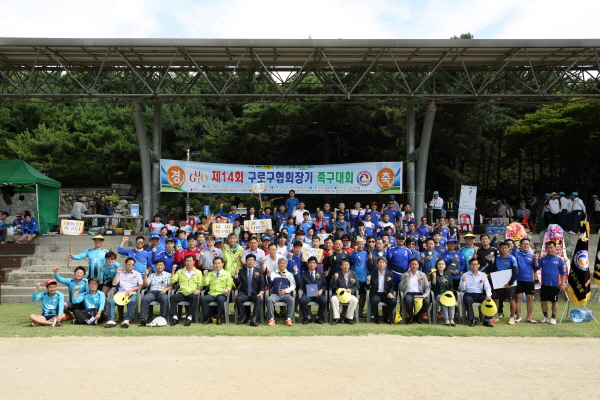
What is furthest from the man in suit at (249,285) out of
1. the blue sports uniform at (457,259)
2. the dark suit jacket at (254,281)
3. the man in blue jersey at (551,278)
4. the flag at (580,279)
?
the flag at (580,279)

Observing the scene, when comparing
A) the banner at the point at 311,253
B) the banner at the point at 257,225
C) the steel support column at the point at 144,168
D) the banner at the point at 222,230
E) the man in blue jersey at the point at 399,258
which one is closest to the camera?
the banner at the point at 311,253

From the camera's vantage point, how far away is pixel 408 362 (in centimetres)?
584

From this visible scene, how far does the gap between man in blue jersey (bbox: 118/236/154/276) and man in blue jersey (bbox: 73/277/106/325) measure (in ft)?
2.92

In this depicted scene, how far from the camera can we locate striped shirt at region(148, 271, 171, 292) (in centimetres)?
845

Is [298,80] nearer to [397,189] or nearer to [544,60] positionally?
[397,189]

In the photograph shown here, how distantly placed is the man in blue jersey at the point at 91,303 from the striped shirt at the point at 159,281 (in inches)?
30.2

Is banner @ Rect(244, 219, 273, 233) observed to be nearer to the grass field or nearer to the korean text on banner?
the korean text on banner

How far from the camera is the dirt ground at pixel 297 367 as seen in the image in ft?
15.5

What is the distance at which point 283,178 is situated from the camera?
15039 mm

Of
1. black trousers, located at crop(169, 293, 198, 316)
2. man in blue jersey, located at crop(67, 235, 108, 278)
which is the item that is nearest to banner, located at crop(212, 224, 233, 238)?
man in blue jersey, located at crop(67, 235, 108, 278)

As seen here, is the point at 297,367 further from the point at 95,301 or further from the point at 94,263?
the point at 94,263

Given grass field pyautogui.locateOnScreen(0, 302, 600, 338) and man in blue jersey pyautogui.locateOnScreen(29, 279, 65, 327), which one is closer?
grass field pyautogui.locateOnScreen(0, 302, 600, 338)

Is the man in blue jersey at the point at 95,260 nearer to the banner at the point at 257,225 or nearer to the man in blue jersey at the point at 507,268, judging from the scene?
the banner at the point at 257,225

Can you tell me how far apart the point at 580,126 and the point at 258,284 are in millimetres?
19058
